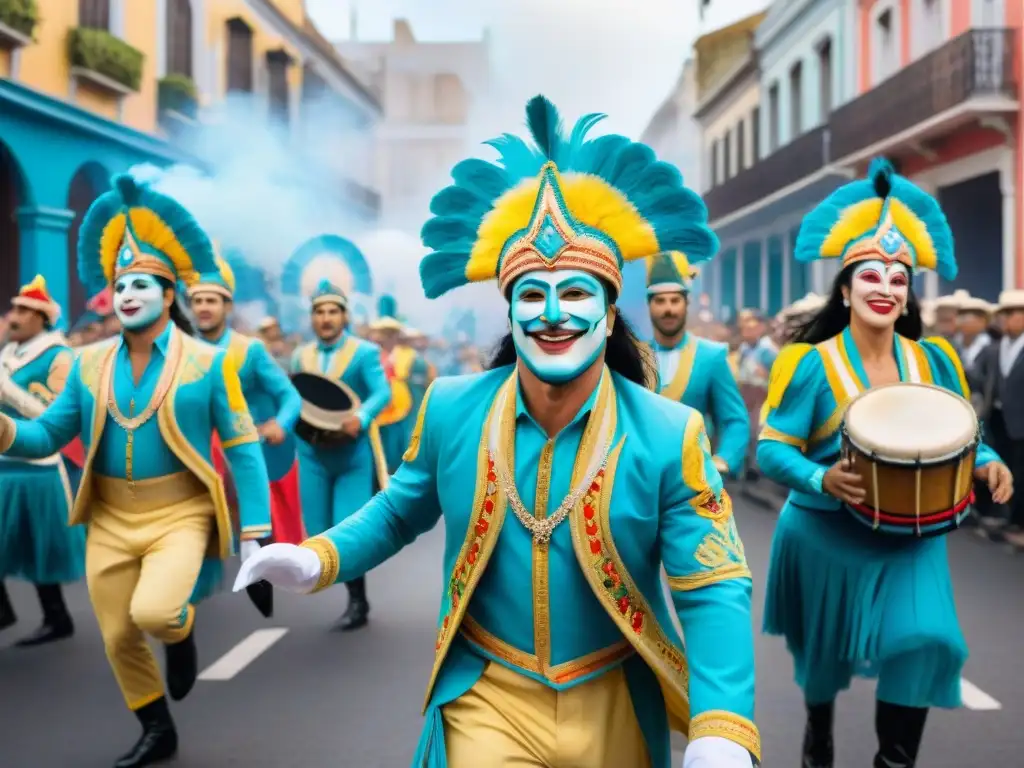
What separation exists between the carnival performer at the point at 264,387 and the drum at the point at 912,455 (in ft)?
8.76

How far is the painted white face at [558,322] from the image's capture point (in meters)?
3.13

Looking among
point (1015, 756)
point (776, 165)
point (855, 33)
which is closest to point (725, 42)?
point (776, 165)

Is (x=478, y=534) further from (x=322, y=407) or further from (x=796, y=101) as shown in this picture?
(x=796, y=101)

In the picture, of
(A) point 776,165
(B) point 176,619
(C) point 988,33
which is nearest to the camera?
(B) point 176,619

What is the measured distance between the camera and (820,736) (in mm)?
5180

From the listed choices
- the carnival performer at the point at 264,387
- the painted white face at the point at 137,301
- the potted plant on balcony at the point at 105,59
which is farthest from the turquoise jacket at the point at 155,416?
the potted plant on balcony at the point at 105,59

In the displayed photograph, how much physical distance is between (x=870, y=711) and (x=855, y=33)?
23.4m

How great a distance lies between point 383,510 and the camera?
337cm

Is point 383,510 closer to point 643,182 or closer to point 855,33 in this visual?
point 643,182

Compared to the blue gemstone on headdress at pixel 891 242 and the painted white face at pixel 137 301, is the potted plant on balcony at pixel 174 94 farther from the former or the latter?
the blue gemstone on headdress at pixel 891 242

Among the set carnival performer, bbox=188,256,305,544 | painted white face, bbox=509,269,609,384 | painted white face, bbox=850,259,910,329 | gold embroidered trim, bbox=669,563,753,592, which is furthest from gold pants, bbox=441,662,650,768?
carnival performer, bbox=188,256,305,544

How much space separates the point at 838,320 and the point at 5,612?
207 inches

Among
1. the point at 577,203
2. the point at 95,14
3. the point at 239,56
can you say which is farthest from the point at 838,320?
the point at 239,56

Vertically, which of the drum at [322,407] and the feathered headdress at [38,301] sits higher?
the feathered headdress at [38,301]
